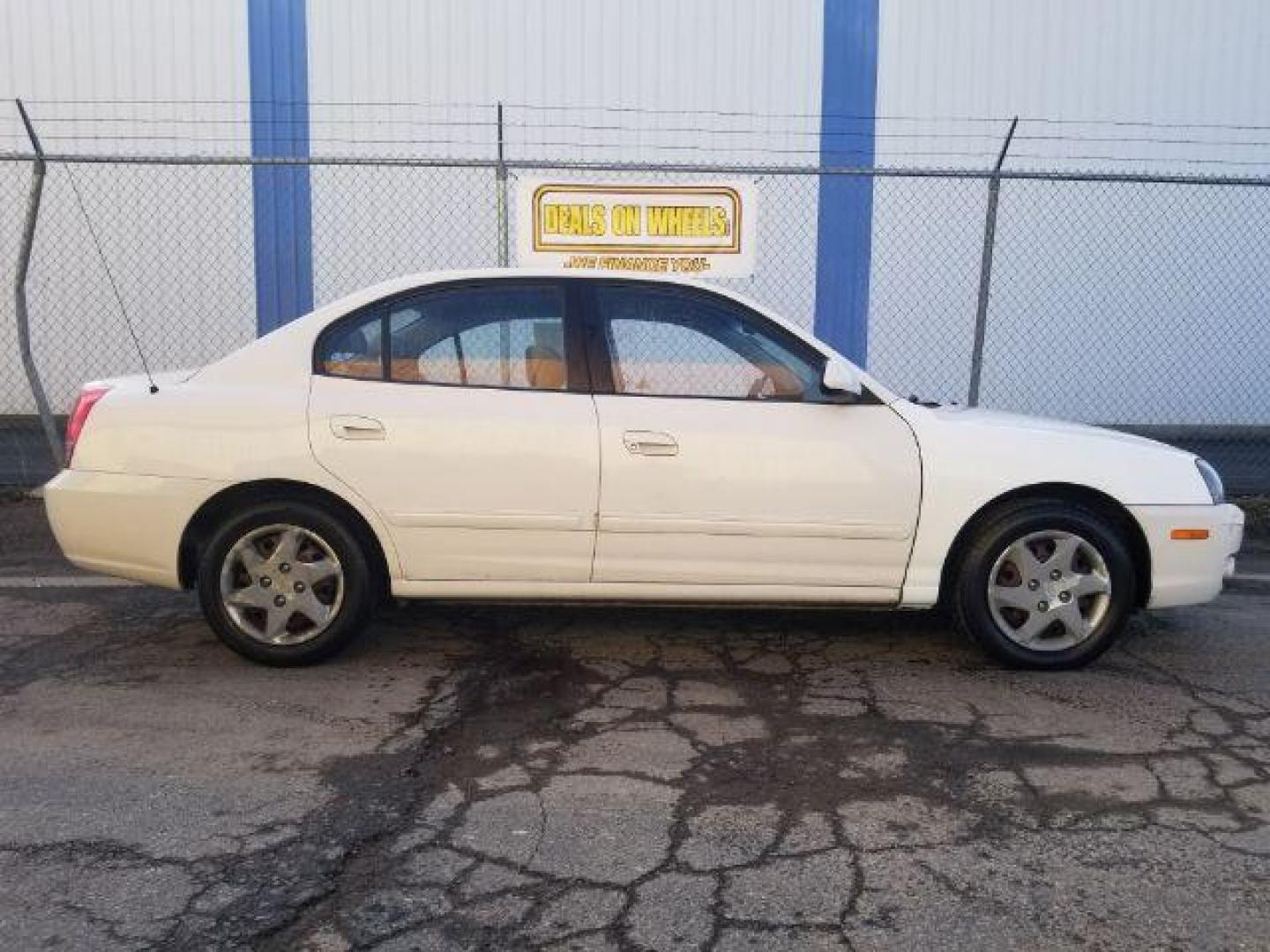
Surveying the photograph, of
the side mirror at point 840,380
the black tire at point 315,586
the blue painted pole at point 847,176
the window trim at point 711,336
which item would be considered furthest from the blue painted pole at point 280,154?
the side mirror at point 840,380

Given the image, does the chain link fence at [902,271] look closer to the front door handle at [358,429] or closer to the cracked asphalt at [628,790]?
the cracked asphalt at [628,790]

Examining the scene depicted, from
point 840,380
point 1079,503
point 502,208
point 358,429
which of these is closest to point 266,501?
point 358,429

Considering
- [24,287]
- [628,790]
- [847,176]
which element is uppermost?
[847,176]

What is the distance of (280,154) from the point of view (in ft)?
32.6

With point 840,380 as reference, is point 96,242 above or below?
above

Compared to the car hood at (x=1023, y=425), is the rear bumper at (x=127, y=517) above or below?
below

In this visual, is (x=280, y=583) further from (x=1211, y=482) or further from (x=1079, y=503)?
(x=1211, y=482)

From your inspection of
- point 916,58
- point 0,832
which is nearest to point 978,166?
point 916,58

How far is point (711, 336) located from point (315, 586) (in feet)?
6.10

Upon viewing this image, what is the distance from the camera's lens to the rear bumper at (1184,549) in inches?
181

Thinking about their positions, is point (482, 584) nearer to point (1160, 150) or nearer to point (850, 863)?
point (850, 863)

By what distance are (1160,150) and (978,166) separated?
1.66 metres

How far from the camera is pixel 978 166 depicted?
1009cm

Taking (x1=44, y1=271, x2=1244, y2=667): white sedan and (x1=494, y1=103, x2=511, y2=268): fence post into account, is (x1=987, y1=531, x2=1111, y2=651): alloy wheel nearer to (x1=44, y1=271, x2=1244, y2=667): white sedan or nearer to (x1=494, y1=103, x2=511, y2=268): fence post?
(x1=44, y1=271, x2=1244, y2=667): white sedan
